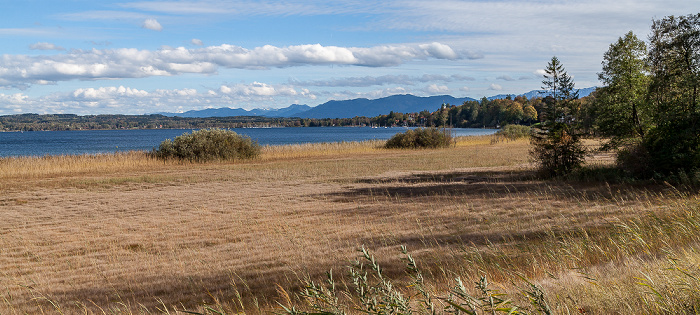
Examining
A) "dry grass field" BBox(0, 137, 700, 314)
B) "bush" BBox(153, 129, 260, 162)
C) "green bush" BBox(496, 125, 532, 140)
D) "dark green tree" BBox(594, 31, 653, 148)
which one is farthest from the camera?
"green bush" BBox(496, 125, 532, 140)

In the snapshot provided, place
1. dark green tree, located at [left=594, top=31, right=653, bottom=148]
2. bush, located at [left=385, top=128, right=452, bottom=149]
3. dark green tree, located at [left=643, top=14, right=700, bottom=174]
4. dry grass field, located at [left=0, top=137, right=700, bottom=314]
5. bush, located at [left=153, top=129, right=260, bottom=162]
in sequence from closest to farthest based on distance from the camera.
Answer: dry grass field, located at [left=0, top=137, right=700, bottom=314] < dark green tree, located at [left=643, top=14, right=700, bottom=174] < dark green tree, located at [left=594, top=31, right=653, bottom=148] < bush, located at [left=153, top=129, right=260, bottom=162] < bush, located at [left=385, top=128, right=452, bottom=149]

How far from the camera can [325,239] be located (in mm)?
11008

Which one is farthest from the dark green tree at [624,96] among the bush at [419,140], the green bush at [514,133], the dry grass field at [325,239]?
the green bush at [514,133]

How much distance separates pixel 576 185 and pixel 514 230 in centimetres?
859

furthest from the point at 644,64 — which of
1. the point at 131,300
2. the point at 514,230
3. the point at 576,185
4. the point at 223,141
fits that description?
the point at 223,141

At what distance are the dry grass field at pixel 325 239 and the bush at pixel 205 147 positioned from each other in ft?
39.4

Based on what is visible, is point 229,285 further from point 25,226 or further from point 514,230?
point 25,226

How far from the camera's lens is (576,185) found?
18.0 m

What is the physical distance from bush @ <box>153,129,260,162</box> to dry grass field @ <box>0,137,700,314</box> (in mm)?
12003

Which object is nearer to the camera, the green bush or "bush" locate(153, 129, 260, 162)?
"bush" locate(153, 129, 260, 162)

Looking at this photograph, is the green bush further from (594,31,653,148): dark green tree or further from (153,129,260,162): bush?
(594,31,653,148): dark green tree

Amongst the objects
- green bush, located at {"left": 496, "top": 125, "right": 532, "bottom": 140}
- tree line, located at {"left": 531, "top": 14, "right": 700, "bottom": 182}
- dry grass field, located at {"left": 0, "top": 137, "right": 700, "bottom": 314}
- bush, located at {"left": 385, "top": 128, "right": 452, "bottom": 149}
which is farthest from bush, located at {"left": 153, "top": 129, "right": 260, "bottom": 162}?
green bush, located at {"left": 496, "top": 125, "right": 532, "bottom": 140}

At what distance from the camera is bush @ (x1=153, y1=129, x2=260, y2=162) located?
36062 mm

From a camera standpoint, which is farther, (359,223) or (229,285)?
(359,223)
